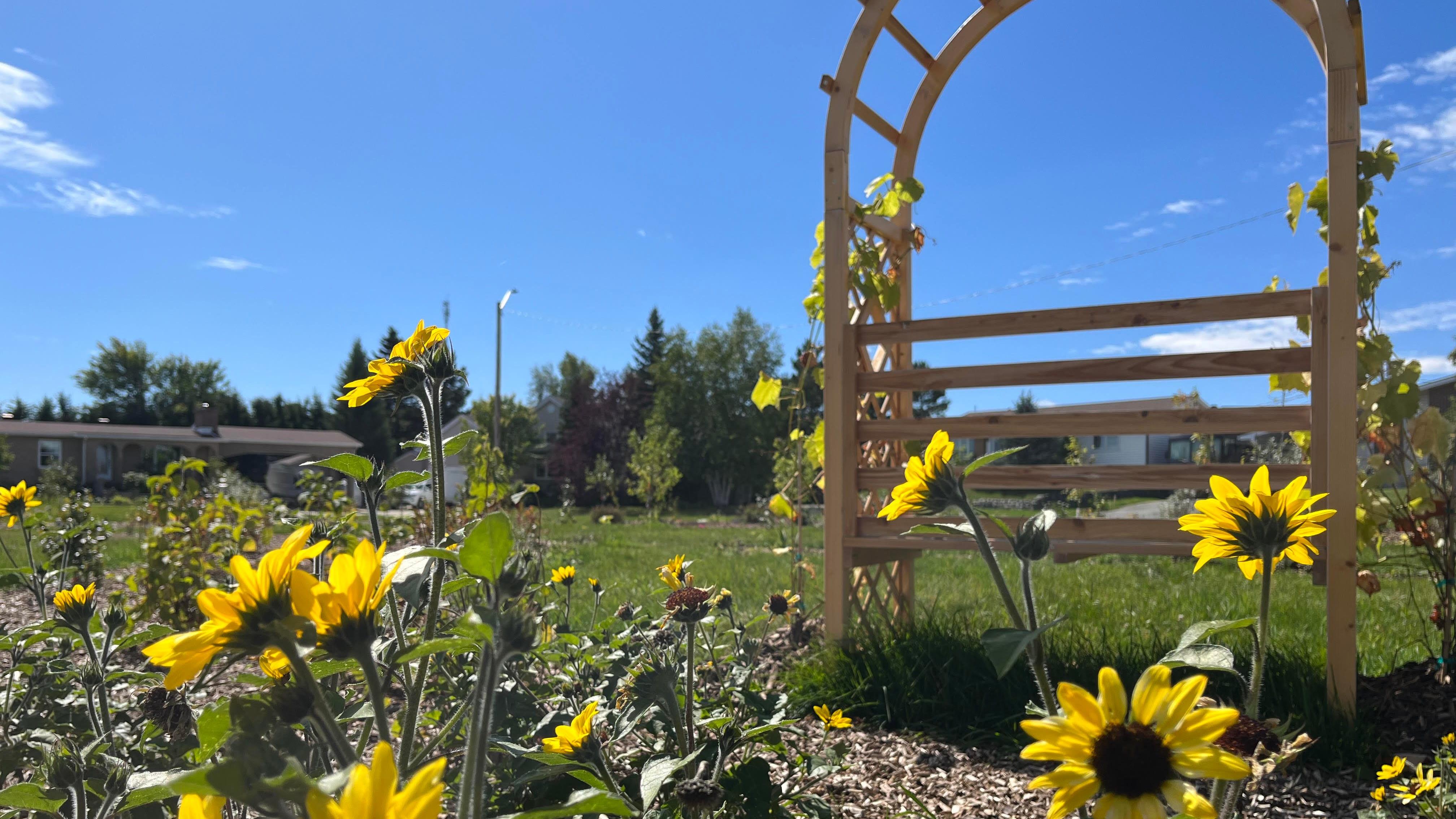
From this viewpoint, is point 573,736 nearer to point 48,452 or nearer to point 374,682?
point 374,682

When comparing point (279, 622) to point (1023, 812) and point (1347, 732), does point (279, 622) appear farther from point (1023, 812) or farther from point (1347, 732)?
point (1347, 732)

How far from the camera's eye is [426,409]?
3.29 ft

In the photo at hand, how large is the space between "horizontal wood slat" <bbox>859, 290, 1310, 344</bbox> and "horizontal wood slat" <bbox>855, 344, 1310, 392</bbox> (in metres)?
0.13

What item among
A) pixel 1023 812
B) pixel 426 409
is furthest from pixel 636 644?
pixel 426 409

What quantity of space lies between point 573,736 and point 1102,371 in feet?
8.06

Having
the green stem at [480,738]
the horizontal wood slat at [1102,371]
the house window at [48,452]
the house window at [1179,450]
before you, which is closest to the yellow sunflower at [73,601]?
the green stem at [480,738]

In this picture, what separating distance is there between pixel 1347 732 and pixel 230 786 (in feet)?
9.05

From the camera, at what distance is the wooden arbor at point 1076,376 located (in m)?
2.53

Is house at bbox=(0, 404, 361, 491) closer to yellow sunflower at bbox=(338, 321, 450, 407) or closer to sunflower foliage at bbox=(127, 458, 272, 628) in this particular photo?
sunflower foliage at bbox=(127, 458, 272, 628)

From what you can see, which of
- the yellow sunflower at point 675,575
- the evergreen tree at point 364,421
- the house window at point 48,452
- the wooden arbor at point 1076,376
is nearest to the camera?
the yellow sunflower at point 675,575

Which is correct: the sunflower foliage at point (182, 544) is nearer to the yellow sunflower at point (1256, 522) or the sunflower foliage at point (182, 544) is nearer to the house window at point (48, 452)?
the yellow sunflower at point (1256, 522)

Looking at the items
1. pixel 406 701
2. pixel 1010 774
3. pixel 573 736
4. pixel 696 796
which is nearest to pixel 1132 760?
pixel 696 796

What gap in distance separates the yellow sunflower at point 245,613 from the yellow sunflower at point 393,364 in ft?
1.56

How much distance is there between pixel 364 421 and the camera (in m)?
33.9
